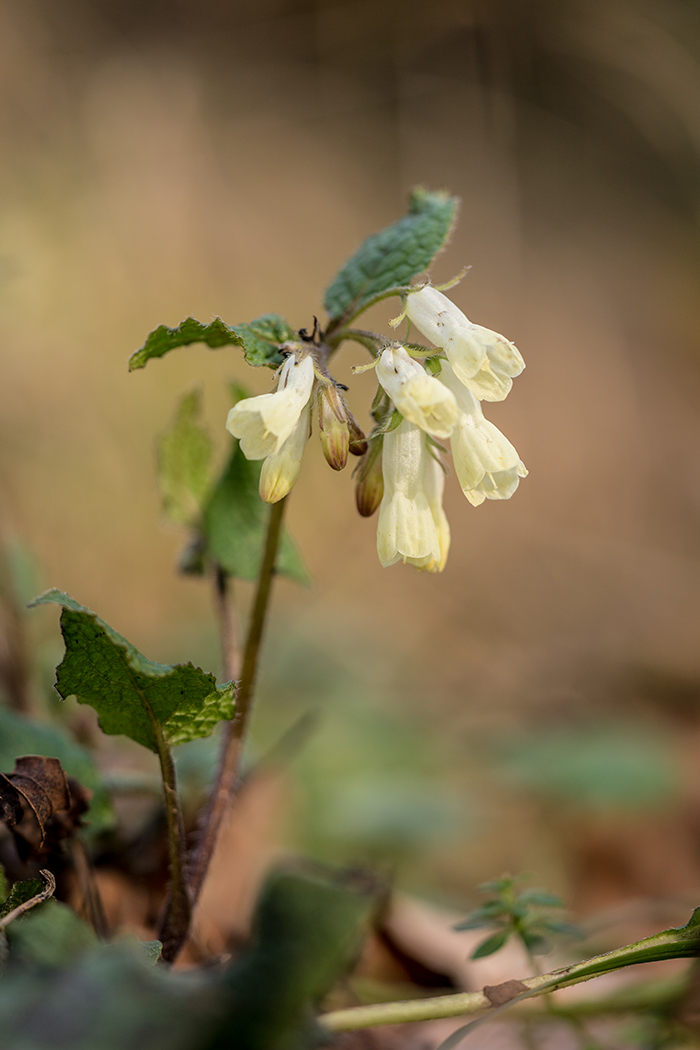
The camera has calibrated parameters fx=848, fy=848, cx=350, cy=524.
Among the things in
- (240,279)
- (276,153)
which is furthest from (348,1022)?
(276,153)

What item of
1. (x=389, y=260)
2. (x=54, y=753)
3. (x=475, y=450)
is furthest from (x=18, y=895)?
(x=389, y=260)

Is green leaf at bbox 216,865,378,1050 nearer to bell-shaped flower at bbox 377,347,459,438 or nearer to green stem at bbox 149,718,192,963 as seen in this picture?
green stem at bbox 149,718,192,963

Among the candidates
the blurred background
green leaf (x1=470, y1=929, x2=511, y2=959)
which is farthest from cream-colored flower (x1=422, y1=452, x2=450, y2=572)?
green leaf (x1=470, y1=929, x2=511, y2=959)

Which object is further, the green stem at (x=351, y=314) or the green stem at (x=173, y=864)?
the green stem at (x=351, y=314)

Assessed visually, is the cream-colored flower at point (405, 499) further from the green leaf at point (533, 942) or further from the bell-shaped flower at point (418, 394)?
the green leaf at point (533, 942)

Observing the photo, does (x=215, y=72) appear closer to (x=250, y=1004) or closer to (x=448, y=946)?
(x=448, y=946)

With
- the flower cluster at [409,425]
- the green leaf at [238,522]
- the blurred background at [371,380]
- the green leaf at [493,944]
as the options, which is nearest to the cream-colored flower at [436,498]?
the flower cluster at [409,425]
